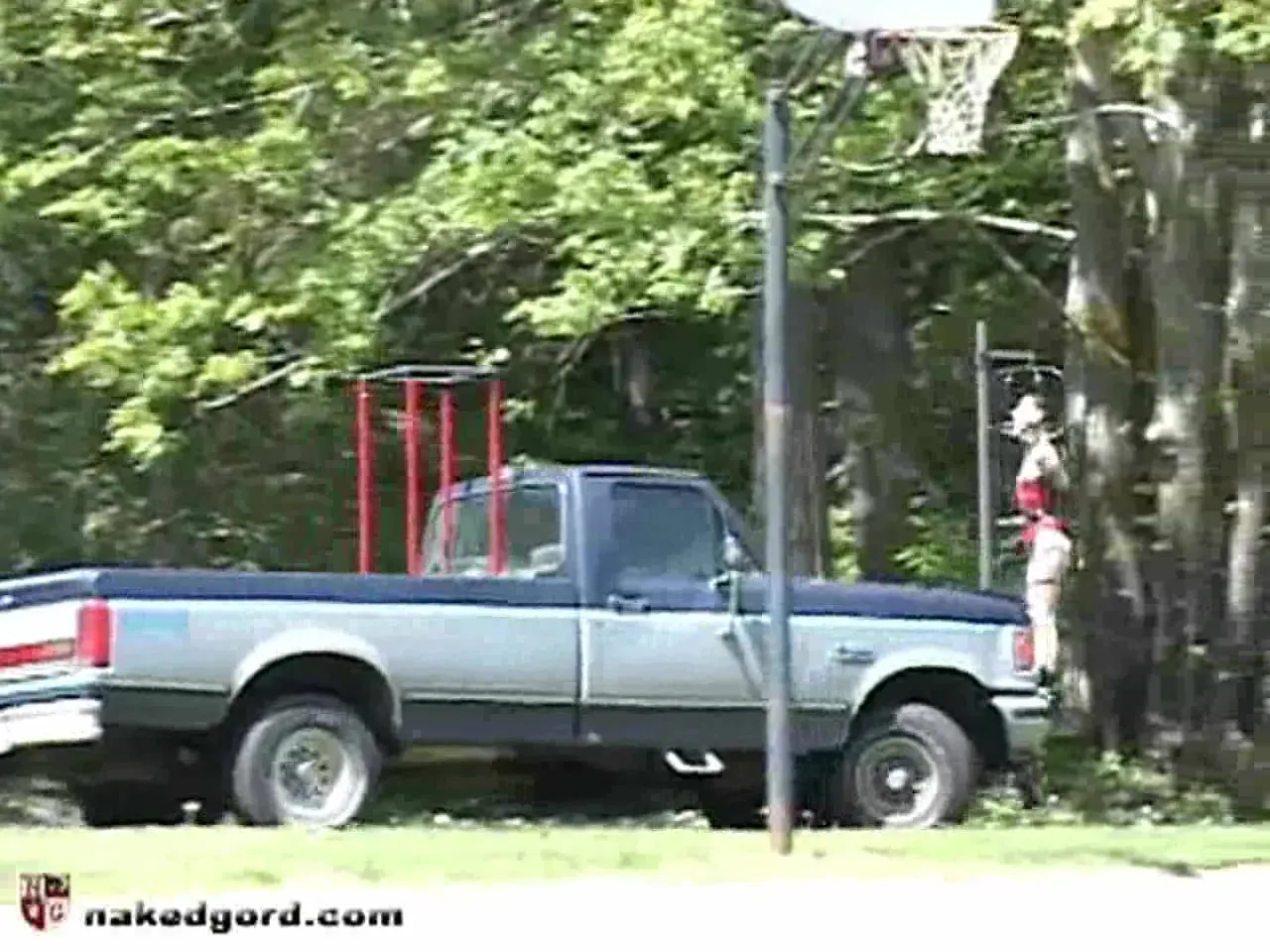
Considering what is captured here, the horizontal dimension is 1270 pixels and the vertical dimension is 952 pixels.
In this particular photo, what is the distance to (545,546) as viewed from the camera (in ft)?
54.1

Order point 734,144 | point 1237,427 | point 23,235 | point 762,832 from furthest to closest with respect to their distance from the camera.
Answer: point 23,235
point 1237,427
point 734,144
point 762,832

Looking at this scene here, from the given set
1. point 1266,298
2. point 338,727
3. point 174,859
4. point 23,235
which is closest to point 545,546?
point 338,727

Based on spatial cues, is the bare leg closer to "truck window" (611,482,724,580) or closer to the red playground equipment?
the red playground equipment

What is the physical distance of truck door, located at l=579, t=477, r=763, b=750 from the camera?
53.1 ft

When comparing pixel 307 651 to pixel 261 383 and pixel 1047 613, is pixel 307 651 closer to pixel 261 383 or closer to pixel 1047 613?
pixel 261 383

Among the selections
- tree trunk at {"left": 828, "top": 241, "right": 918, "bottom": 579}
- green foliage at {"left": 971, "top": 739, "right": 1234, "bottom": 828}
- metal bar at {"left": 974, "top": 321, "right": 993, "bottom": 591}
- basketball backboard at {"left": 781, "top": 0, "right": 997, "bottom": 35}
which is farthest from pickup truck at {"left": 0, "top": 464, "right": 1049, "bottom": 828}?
tree trunk at {"left": 828, "top": 241, "right": 918, "bottom": 579}

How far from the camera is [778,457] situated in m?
14.3

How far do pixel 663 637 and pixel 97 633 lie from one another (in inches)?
122

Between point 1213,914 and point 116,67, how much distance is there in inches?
470

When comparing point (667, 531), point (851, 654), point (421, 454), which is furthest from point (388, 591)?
point (421, 454)

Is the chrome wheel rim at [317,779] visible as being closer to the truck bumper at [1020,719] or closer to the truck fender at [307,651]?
the truck fender at [307,651]

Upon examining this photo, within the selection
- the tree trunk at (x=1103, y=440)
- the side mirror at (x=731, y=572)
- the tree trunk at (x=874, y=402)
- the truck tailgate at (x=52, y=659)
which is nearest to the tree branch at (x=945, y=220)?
the tree trunk at (x=1103, y=440)

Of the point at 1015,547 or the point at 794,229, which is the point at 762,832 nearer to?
the point at 794,229

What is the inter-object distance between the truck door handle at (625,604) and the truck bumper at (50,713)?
2.84 metres
